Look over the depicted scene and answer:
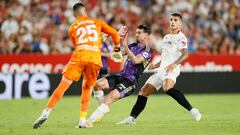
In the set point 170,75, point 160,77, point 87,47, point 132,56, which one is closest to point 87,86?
point 87,47

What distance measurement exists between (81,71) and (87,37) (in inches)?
27.0

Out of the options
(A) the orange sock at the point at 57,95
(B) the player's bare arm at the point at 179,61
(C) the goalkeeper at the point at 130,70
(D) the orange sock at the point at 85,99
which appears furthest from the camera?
(B) the player's bare arm at the point at 179,61

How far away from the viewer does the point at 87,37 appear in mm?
12281

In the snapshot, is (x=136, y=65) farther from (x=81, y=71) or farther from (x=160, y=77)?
(x=81, y=71)

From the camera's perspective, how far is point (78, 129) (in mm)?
11984

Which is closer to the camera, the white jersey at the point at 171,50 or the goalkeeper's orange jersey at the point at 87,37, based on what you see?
the goalkeeper's orange jersey at the point at 87,37

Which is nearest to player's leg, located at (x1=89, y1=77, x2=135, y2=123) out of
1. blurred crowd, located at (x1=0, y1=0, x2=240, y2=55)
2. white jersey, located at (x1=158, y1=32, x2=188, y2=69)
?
white jersey, located at (x1=158, y1=32, x2=188, y2=69)

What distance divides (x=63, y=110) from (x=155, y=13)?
Result: 419 inches

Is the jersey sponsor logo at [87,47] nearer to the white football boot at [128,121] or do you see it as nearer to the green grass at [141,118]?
the green grass at [141,118]

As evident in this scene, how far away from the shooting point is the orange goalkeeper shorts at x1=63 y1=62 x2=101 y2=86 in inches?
482

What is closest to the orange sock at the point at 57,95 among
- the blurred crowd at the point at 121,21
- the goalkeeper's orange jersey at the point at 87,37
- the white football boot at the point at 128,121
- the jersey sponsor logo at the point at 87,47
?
the goalkeeper's orange jersey at the point at 87,37

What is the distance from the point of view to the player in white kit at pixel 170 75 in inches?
524

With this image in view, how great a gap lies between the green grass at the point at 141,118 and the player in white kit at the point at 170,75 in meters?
0.32

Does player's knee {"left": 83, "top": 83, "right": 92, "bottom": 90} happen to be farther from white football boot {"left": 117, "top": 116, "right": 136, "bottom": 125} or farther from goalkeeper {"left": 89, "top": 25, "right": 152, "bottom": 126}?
white football boot {"left": 117, "top": 116, "right": 136, "bottom": 125}
